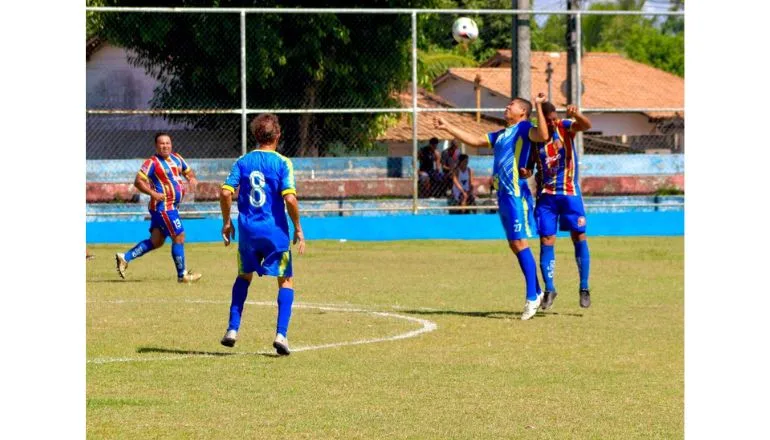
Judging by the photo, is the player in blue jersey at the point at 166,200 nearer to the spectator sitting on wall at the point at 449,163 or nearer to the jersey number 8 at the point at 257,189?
the jersey number 8 at the point at 257,189

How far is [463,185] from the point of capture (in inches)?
1075

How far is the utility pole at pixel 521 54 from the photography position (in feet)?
91.0

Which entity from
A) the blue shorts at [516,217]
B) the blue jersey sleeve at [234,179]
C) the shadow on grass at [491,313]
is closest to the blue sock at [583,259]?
the shadow on grass at [491,313]

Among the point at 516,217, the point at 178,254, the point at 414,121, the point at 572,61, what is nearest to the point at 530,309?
the point at 516,217

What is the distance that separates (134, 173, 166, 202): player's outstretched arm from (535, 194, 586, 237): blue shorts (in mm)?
5503

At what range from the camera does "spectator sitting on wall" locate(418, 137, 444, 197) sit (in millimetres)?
27375

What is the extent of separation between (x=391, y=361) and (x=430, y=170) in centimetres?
1746

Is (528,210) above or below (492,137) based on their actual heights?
below

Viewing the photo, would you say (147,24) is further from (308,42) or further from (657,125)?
(657,125)

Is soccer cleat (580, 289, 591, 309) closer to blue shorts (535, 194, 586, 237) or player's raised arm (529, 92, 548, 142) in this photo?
blue shorts (535, 194, 586, 237)

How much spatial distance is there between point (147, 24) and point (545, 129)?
17.6 metres

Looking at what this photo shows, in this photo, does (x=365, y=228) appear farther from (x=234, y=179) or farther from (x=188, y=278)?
(x=234, y=179)

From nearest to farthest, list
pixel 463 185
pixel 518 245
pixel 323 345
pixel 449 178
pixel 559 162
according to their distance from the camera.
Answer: pixel 323 345 < pixel 518 245 < pixel 559 162 < pixel 463 185 < pixel 449 178
